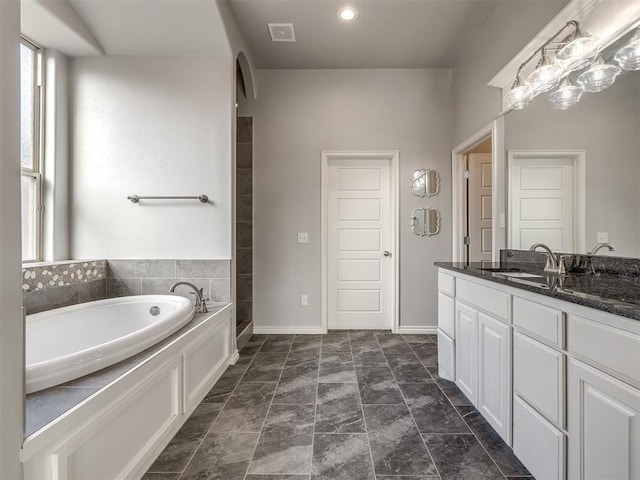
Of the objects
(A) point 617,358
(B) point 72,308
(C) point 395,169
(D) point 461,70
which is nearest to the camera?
(A) point 617,358

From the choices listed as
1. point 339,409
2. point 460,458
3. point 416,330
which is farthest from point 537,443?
point 416,330

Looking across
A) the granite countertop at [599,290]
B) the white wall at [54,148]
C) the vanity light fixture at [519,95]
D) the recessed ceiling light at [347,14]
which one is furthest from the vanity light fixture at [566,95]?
the white wall at [54,148]

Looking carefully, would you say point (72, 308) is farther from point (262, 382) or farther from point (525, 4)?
point (525, 4)

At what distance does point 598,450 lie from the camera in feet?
3.02

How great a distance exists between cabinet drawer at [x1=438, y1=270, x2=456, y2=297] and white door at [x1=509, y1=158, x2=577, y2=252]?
0.59 meters

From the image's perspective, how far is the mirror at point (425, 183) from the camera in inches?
121

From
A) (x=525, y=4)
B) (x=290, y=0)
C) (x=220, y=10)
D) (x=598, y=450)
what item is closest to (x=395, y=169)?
(x=525, y=4)

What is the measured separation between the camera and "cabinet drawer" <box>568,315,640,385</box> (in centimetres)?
81

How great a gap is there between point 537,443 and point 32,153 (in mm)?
3649

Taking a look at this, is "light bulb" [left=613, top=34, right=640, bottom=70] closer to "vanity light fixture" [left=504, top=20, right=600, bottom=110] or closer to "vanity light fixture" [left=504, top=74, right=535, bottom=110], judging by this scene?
"vanity light fixture" [left=504, top=20, right=600, bottom=110]

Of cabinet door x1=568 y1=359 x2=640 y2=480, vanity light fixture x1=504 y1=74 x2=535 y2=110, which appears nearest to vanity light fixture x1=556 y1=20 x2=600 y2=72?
vanity light fixture x1=504 y1=74 x2=535 y2=110

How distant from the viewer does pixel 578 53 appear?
157 cm

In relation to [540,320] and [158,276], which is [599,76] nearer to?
[540,320]

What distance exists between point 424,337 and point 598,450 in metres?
2.14
